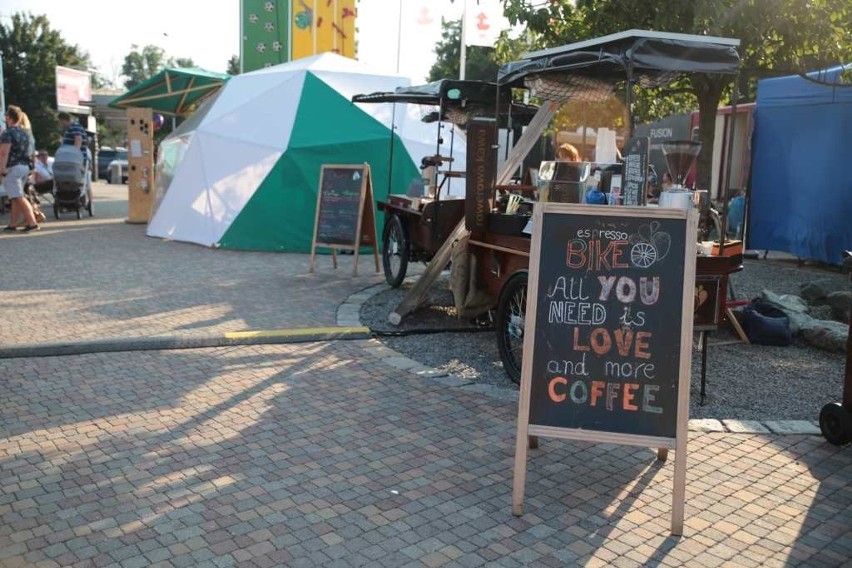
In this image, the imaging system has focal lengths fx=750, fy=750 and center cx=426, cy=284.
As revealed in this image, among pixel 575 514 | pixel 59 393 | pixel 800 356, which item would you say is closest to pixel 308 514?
pixel 575 514

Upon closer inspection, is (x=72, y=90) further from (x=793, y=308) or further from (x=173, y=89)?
(x=793, y=308)

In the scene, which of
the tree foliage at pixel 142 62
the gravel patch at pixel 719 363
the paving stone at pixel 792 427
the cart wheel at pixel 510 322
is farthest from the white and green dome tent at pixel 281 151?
the tree foliage at pixel 142 62

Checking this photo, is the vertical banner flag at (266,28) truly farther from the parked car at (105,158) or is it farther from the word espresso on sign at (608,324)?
the word espresso on sign at (608,324)

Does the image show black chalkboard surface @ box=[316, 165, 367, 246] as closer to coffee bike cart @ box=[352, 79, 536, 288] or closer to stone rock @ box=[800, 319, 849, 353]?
coffee bike cart @ box=[352, 79, 536, 288]

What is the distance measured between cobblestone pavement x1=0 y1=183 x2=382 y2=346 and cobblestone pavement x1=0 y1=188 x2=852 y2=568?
0.64 m

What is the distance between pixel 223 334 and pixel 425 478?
10.3 ft

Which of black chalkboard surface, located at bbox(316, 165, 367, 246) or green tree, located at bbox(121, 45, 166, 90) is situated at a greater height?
green tree, located at bbox(121, 45, 166, 90)

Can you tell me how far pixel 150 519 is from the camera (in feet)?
11.4

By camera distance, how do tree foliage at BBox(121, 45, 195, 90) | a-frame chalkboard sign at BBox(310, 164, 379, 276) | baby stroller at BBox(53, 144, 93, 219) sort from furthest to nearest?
tree foliage at BBox(121, 45, 195, 90)
baby stroller at BBox(53, 144, 93, 219)
a-frame chalkboard sign at BBox(310, 164, 379, 276)

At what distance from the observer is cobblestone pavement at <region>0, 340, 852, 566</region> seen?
3322 mm

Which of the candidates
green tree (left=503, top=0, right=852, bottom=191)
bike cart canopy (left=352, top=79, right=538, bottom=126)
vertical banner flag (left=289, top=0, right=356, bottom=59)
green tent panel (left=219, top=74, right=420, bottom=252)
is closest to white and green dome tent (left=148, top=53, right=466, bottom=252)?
green tent panel (left=219, top=74, right=420, bottom=252)

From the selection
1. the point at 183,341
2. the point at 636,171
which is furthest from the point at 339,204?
the point at 636,171

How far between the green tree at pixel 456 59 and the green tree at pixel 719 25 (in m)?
24.4

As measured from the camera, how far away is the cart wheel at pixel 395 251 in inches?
348
